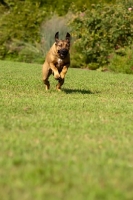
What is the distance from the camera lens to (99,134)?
24.5ft

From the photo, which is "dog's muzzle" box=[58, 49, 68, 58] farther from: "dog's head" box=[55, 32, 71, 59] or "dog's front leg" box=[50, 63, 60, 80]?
"dog's front leg" box=[50, 63, 60, 80]

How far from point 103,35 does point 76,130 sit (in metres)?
23.9

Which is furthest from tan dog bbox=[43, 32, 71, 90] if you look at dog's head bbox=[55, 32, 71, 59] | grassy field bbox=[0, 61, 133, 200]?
grassy field bbox=[0, 61, 133, 200]

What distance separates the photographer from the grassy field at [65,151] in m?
4.82

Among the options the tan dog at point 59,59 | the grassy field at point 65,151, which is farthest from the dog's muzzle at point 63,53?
the grassy field at point 65,151

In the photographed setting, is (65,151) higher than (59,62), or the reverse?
(65,151)

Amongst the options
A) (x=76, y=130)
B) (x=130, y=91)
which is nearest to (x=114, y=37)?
(x=130, y=91)

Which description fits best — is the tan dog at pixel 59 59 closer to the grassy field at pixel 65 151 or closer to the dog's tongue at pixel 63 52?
the dog's tongue at pixel 63 52

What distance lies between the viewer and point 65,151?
6.19 metres

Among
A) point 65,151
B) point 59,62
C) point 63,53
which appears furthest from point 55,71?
point 65,151

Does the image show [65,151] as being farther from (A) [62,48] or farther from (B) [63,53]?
(A) [62,48]

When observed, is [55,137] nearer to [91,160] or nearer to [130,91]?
[91,160]

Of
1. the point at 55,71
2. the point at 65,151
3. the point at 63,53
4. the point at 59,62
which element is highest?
the point at 65,151

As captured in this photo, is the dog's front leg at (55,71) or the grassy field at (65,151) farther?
the dog's front leg at (55,71)
